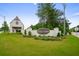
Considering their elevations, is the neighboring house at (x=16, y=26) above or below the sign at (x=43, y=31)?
above

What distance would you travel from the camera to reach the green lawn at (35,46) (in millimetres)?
3467

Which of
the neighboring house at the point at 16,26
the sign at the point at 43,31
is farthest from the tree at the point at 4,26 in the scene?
the sign at the point at 43,31

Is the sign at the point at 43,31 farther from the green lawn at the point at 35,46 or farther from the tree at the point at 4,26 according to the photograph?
the tree at the point at 4,26

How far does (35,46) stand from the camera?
3484 millimetres

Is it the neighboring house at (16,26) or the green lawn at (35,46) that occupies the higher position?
the neighboring house at (16,26)

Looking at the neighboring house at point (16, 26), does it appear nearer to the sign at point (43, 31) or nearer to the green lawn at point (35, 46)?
the green lawn at point (35, 46)

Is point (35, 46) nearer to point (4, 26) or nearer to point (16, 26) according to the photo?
point (16, 26)

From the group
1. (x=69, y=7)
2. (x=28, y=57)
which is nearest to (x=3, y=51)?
(x=28, y=57)

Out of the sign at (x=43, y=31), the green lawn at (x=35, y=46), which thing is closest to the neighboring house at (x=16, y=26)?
the green lawn at (x=35, y=46)

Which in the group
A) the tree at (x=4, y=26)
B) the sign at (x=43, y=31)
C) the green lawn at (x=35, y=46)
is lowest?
Result: the green lawn at (x=35, y=46)

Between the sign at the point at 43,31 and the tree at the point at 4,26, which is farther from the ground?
the tree at the point at 4,26

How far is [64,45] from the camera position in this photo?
349cm

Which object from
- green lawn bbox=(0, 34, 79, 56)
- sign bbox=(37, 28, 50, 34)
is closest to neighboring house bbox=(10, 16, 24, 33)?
green lawn bbox=(0, 34, 79, 56)

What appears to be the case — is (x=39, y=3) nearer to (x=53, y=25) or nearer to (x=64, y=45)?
(x=53, y=25)
